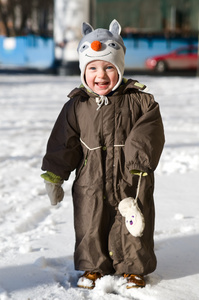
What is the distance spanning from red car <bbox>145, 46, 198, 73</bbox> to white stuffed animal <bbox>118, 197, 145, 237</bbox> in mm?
18409

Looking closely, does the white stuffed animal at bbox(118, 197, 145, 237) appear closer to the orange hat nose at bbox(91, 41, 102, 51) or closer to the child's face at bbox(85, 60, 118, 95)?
the child's face at bbox(85, 60, 118, 95)

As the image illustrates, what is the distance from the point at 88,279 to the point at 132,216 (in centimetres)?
49

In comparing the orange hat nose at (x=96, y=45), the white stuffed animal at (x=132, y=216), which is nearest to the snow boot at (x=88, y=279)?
the white stuffed animal at (x=132, y=216)

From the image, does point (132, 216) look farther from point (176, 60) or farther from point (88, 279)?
point (176, 60)

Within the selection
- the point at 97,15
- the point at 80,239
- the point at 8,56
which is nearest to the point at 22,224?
the point at 80,239

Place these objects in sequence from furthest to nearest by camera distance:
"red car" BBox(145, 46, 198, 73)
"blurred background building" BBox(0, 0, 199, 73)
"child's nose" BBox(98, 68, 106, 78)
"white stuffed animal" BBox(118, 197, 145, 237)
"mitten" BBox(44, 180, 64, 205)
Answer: "red car" BBox(145, 46, 198, 73)
"blurred background building" BBox(0, 0, 199, 73)
"mitten" BBox(44, 180, 64, 205)
"child's nose" BBox(98, 68, 106, 78)
"white stuffed animal" BBox(118, 197, 145, 237)

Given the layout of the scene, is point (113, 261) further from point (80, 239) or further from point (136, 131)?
point (136, 131)

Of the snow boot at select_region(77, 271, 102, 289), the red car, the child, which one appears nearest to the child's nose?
the child

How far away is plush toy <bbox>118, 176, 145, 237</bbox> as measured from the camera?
2.74 metres

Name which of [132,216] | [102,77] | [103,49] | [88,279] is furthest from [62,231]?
[103,49]

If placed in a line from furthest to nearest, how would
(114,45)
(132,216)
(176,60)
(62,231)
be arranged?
1. (176,60)
2. (62,231)
3. (114,45)
4. (132,216)

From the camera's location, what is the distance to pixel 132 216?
275 cm

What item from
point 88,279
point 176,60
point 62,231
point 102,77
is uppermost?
point 102,77

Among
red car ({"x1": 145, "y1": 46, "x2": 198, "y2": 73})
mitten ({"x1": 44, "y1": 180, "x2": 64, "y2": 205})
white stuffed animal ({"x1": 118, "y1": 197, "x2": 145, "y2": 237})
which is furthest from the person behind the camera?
red car ({"x1": 145, "y1": 46, "x2": 198, "y2": 73})
